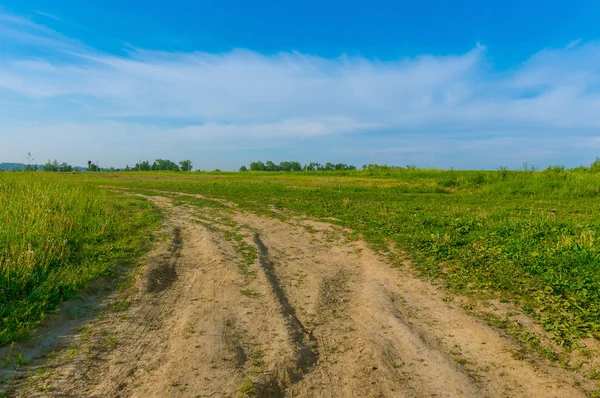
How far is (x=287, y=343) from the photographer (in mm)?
3570

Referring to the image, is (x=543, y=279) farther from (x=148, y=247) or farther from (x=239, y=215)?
(x=239, y=215)

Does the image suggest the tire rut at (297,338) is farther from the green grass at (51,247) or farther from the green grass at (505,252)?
the green grass at (51,247)

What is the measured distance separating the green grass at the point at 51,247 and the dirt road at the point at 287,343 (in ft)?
2.09

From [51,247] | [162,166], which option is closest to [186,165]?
[162,166]

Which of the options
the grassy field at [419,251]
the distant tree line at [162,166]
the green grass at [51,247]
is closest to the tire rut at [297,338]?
the grassy field at [419,251]

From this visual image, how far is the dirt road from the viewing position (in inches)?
115

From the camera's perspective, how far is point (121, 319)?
4.00 m

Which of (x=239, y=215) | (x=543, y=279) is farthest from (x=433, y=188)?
(x=543, y=279)

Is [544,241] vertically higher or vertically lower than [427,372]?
higher

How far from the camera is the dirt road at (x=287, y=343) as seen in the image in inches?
115

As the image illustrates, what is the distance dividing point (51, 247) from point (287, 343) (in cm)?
390

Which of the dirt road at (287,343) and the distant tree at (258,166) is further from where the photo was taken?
the distant tree at (258,166)

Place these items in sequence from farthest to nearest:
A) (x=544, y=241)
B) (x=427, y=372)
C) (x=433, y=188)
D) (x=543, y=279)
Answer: (x=433, y=188)
(x=544, y=241)
(x=543, y=279)
(x=427, y=372)

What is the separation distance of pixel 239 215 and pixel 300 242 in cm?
347
